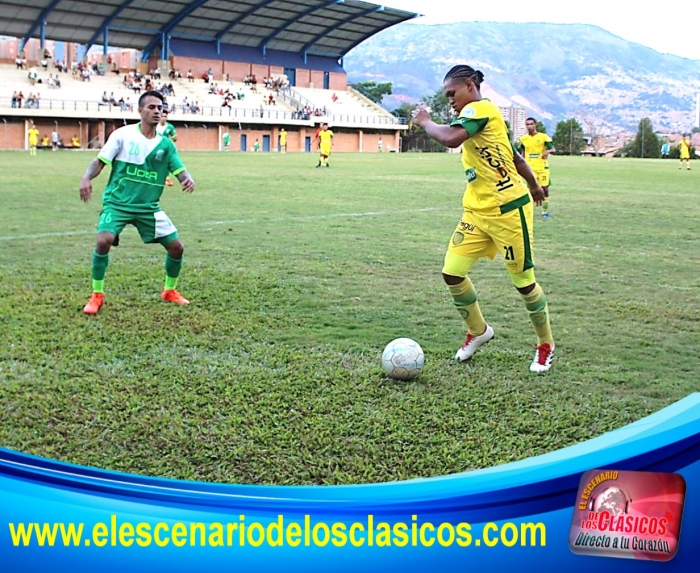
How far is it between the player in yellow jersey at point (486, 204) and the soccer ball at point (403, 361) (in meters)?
0.63

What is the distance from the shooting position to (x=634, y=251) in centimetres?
1173

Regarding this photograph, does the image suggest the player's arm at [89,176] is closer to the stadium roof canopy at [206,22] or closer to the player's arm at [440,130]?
the player's arm at [440,130]

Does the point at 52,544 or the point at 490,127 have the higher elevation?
the point at 490,127

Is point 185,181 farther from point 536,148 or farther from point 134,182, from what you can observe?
point 536,148

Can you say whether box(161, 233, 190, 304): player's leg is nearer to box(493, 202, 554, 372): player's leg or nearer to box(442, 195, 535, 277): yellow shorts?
box(442, 195, 535, 277): yellow shorts

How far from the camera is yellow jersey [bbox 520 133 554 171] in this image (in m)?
17.8

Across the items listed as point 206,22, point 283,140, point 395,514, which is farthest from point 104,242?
point 206,22

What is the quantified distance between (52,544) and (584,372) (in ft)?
Result: 14.7

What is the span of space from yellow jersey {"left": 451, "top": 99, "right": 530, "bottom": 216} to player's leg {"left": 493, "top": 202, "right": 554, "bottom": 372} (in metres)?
0.09

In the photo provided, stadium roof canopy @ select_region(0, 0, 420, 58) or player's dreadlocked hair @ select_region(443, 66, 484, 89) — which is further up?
stadium roof canopy @ select_region(0, 0, 420, 58)

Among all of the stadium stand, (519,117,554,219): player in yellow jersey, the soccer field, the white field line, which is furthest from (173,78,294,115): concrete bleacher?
the soccer field

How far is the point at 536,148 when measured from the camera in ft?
58.3

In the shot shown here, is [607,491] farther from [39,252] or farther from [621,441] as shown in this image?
[39,252]

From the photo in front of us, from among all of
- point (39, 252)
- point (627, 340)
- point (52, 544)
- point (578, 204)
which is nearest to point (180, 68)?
point (578, 204)
